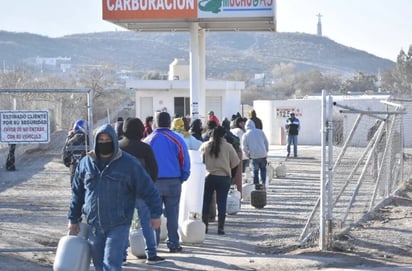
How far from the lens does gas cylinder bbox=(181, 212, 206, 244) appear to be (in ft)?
37.5

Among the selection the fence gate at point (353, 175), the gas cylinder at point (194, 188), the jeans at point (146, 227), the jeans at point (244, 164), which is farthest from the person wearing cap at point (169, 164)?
the jeans at point (244, 164)

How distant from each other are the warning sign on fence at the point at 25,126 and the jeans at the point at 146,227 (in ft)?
6.23

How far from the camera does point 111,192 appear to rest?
23.7 feet

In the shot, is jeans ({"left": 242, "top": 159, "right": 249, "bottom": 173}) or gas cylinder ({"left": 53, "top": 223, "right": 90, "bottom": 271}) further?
jeans ({"left": 242, "top": 159, "right": 249, "bottom": 173})

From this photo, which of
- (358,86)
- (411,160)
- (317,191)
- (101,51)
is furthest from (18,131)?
(101,51)

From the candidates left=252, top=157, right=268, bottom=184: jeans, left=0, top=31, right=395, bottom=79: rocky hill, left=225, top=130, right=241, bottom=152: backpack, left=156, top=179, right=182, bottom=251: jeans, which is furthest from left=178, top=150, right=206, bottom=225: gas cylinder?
left=0, top=31, right=395, bottom=79: rocky hill

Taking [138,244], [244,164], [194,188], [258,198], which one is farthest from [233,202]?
[244,164]

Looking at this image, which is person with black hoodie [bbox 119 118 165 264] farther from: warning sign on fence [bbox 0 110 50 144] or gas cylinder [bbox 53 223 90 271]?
gas cylinder [bbox 53 223 90 271]

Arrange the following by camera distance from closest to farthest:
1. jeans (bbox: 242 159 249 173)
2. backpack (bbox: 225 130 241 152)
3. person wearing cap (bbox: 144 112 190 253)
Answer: person wearing cap (bbox: 144 112 190 253), backpack (bbox: 225 130 241 152), jeans (bbox: 242 159 249 173)

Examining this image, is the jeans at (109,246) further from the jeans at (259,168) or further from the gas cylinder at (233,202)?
the jeans at (259,168)

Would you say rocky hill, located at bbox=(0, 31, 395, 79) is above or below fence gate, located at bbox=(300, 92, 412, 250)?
above

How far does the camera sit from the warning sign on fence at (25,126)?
35.9 feet

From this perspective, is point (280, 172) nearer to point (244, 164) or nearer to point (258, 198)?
point (244, 164)

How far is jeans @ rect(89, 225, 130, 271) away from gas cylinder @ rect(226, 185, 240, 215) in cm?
706
